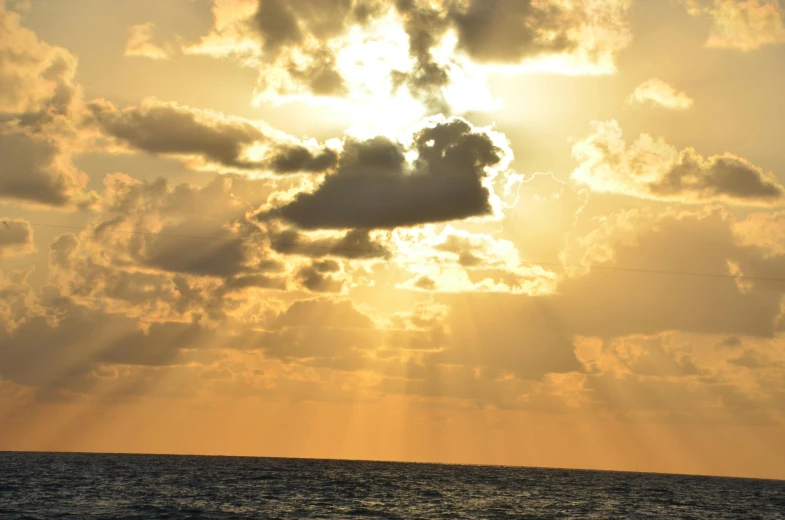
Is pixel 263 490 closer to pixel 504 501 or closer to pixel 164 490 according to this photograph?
pixel 164 490

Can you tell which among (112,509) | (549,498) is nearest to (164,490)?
(112,509)

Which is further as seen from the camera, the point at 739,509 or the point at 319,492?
the point at 739,509

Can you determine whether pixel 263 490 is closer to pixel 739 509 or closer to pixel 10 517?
pixel 10 517

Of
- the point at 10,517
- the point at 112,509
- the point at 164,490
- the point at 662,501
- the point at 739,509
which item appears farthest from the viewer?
the point at 662,501

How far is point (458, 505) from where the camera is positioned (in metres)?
138

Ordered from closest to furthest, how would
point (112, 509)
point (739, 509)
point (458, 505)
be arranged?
1. point (112, 509)
2. point (458, 505)
3. point (739, 509)

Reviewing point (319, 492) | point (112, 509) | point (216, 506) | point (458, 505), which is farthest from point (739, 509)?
point (112, 509)

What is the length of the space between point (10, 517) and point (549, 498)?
102370mm

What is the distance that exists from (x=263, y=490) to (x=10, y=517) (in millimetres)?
62843

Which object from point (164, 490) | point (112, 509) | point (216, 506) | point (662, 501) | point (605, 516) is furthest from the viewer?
Answer: point (662, 501)

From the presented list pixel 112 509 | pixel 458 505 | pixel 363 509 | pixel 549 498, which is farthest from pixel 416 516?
pixel 549 498

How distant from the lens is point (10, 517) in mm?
96000

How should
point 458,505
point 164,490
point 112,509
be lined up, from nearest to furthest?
1. point 112,509
2. point 458,505
3. point 164,490

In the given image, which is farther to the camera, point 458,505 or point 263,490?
point 263,490
